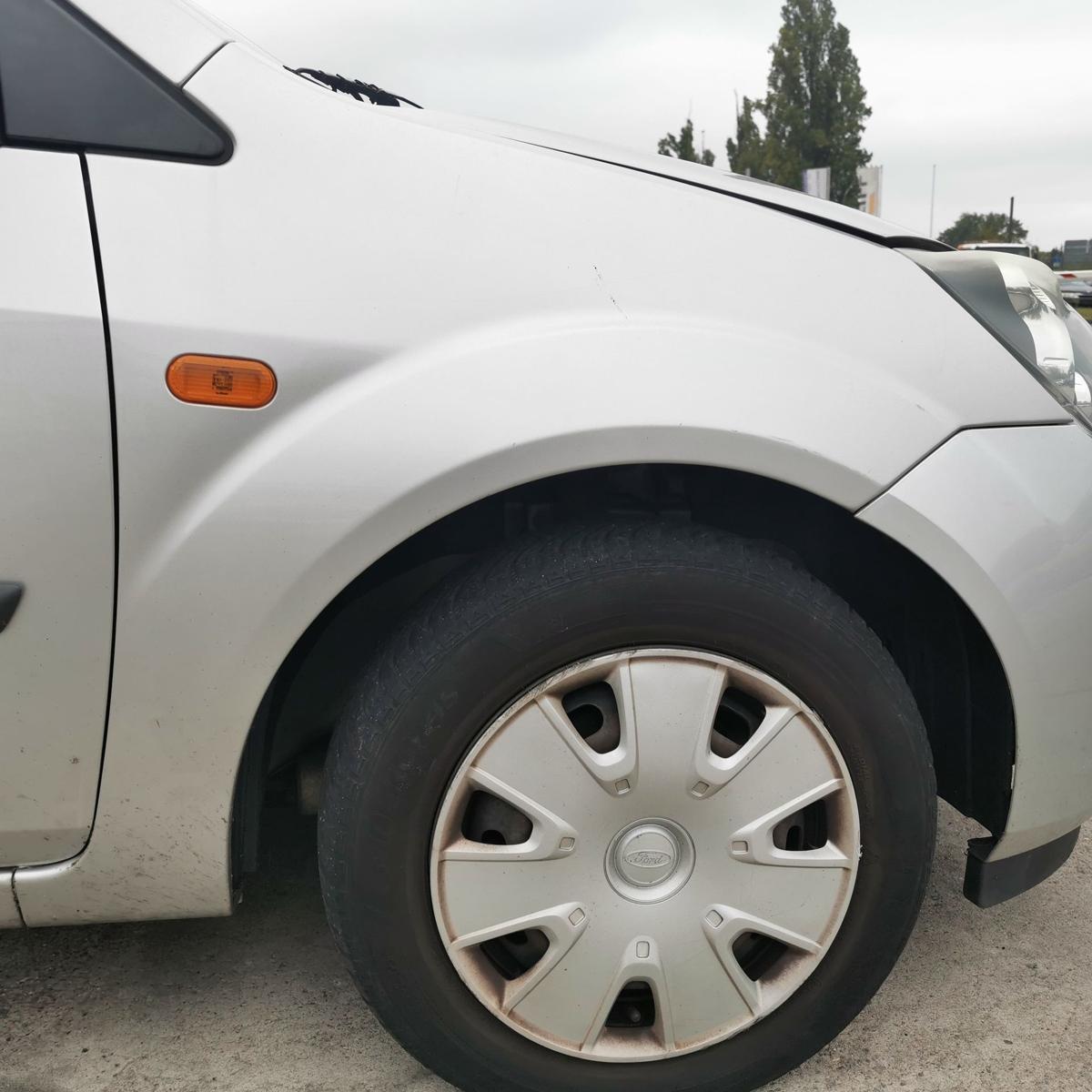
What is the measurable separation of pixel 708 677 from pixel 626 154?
791 mm

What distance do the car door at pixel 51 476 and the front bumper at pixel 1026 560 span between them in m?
0.91

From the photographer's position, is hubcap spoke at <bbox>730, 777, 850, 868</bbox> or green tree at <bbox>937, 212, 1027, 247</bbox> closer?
hubcap spoke at <bbox>730, 777, 850, 868</bbox>

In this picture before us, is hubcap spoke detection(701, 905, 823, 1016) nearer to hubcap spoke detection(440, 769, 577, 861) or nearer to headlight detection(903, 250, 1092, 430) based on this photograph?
hubcap spoke detection(440, 769, 577, 861)

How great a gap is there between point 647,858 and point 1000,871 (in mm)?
557

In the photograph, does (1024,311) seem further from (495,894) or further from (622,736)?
(495,894)

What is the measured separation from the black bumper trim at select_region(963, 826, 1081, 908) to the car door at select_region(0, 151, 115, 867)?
120 cm

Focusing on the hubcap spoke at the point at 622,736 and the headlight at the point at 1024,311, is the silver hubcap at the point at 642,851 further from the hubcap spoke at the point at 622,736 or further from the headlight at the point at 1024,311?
the headlight at the point at 1024,311

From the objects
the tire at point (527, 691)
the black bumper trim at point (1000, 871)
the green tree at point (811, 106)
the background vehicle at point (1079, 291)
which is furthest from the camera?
the green tree at point (811, 106)

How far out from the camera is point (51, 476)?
3.90 ft

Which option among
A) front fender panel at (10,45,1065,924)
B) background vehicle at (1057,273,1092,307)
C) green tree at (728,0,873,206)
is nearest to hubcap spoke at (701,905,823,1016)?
front fender panel at (10,45,1065,924)

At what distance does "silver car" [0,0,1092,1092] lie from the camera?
3.98 ft

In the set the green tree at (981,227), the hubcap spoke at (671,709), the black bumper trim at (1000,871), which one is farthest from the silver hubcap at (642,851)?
the green tree at (981,227)

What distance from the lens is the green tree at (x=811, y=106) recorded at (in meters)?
36.7

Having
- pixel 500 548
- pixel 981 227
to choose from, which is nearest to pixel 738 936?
pixel 500 548
